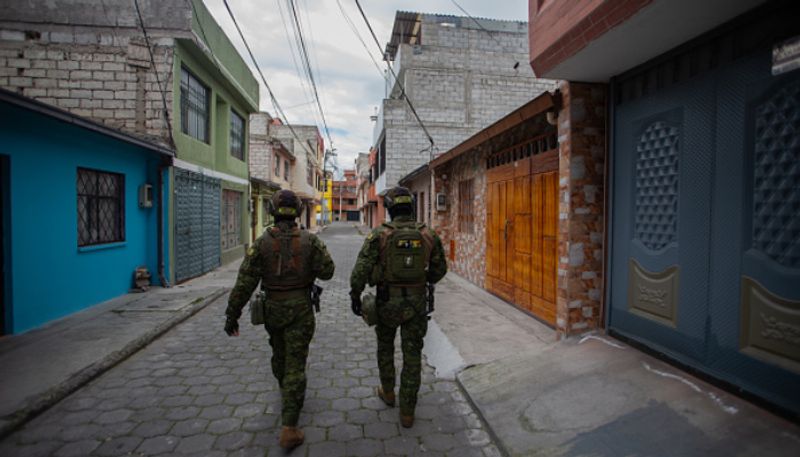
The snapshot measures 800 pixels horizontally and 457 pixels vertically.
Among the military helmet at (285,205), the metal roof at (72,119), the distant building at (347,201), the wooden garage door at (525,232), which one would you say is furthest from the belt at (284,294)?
the distant building at (347,201)

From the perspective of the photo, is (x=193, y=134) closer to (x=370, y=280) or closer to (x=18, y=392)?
(x=18, y=392)

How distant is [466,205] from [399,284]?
6197 mm

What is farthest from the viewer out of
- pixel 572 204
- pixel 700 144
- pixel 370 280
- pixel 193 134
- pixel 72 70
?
pixel 193 134

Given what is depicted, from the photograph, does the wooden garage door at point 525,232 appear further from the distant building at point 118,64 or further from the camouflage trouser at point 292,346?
the distant building at point 118,64

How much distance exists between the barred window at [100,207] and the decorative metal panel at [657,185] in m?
7.98

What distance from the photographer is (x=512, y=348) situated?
4535 millimetres

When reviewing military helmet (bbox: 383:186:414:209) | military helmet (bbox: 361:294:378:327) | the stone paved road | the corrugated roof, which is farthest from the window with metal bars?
military helmet (bbox: 361:294:378:327)

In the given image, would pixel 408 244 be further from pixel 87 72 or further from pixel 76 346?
pixel 87 72

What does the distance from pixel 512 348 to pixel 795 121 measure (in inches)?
123

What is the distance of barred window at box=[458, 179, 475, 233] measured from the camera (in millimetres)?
8844

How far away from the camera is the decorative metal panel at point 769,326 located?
241 cm

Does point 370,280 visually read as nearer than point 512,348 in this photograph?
Yes

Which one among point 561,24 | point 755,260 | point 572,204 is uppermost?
point 561,24

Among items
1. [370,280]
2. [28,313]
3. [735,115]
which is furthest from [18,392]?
[735,115]
